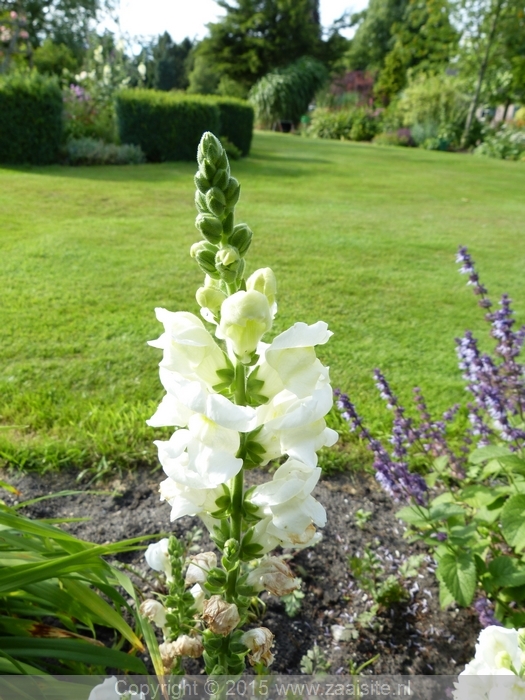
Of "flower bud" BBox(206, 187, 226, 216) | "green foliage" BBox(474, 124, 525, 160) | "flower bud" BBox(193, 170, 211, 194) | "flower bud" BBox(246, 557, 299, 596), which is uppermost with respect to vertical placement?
"green foliage" BBox(474, 124, 525, 160)

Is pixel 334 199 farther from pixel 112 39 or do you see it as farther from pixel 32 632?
pixel 112 39

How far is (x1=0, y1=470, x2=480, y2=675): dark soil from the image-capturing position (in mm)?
1803

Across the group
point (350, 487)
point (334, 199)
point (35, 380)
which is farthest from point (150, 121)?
point (350, 487)

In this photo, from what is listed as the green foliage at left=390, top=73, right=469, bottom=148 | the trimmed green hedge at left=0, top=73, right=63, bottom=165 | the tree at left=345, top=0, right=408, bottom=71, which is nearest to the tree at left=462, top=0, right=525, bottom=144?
the green foliage at left=390, top=73, right=469, bottom=148

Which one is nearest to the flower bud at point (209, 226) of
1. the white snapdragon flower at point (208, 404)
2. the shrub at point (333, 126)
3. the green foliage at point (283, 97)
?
→ the white snapdragon flower at point (208, 404)

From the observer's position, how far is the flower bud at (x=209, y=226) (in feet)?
3.07

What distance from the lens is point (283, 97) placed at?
986 inches

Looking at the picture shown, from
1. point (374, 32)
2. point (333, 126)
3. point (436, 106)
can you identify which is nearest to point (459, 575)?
point (333, 126)

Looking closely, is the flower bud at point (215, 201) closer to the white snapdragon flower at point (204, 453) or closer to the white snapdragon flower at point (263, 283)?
the white snapdragon flower at point (263, 283)

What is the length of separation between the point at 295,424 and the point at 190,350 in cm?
22

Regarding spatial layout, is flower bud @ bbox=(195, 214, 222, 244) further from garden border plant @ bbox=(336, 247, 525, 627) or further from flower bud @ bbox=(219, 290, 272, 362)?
garden border plant @ bbox=(336, 247, 525, 627)

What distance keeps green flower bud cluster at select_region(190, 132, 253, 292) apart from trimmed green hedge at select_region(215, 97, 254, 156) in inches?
532

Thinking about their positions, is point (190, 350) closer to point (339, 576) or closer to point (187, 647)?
point (187, 647)

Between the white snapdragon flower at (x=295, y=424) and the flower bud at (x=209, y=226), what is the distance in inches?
12.1
